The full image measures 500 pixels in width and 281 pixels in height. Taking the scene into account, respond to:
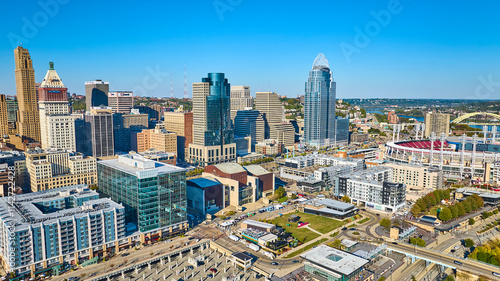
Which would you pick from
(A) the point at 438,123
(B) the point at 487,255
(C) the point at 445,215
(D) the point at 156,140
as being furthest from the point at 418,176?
(A) the point at 438,123

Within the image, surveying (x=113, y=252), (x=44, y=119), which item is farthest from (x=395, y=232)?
(x=44, y=119)

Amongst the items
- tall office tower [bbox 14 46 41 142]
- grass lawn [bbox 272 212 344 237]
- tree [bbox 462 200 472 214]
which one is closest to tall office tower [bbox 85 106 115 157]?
tall office tower [bbox 14 46 41 142]

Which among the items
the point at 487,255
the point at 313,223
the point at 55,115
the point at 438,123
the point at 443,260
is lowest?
the point at 313,223

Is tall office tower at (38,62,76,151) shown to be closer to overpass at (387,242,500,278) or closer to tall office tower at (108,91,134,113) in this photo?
tall office tower at (108,91,134,113)

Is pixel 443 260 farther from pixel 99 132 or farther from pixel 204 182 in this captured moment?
pixel 99 132

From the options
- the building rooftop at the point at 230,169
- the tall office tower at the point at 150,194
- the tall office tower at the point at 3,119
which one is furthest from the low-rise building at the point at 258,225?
the tall office tower at the point at 3,119

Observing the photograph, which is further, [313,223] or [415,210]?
[415,210]

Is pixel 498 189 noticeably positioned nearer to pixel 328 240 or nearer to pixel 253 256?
pixel 328 240
